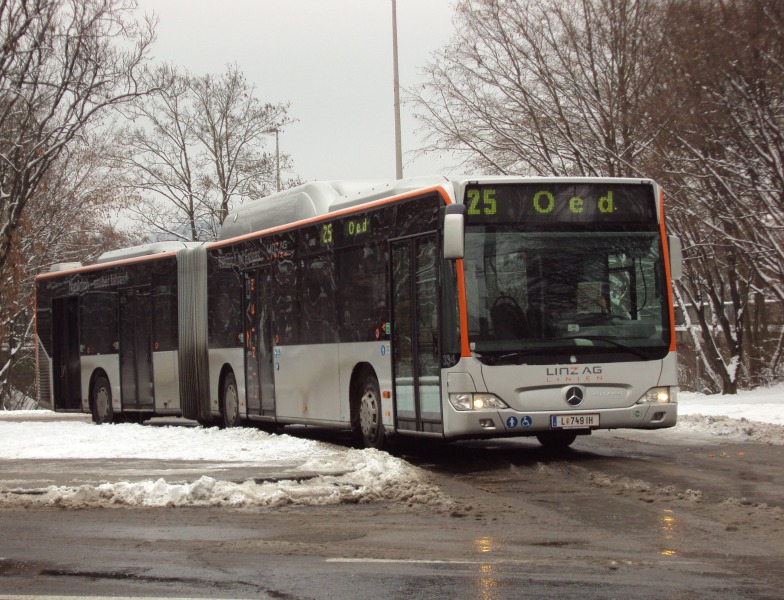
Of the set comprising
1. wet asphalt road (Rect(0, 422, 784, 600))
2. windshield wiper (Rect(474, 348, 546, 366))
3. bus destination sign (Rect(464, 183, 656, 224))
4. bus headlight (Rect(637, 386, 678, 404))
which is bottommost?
wet asphalt road (Rect(0, 422, 784, 600))

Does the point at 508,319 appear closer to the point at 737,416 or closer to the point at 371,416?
the point at 371,416

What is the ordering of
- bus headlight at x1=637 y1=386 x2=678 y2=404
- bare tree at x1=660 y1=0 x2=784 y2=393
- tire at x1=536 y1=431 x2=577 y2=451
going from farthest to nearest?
bare tree at x1=660 y1=0 x2=784 y2=393 → tire at x1=536 y1=431 x2=577 y2=451 → bus headlight at x1=637 y1=386 x2=678 y2=404

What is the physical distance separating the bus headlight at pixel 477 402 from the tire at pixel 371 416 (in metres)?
2.06

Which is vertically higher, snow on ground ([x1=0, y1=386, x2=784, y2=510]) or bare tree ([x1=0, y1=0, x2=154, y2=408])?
bare tree ([x1=0, y1=0, x2=154, y2=408])

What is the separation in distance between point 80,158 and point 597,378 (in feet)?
123

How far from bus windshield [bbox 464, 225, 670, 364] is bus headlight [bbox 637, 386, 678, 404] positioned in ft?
1.19

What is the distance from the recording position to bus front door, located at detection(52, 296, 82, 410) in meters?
26.1

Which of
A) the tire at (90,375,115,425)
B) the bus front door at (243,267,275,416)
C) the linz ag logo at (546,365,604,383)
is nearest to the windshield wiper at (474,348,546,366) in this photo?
the linz ag logo at (546,365,604,383)

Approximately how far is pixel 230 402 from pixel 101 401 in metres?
5.08

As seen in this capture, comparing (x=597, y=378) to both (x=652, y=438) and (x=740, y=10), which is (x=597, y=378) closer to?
(x=652, y=438)

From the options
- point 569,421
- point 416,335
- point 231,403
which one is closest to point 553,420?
point 569,421

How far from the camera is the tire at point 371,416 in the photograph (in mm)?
15562

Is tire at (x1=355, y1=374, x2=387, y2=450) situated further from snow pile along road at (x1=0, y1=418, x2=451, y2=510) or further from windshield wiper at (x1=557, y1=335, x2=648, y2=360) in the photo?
windshield wiper at (x1=557, y1=335, x2=648, y2=360)

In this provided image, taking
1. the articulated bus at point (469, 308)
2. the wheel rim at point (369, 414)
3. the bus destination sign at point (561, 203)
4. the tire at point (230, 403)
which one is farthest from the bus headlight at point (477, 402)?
the tire at point (230, 403)
